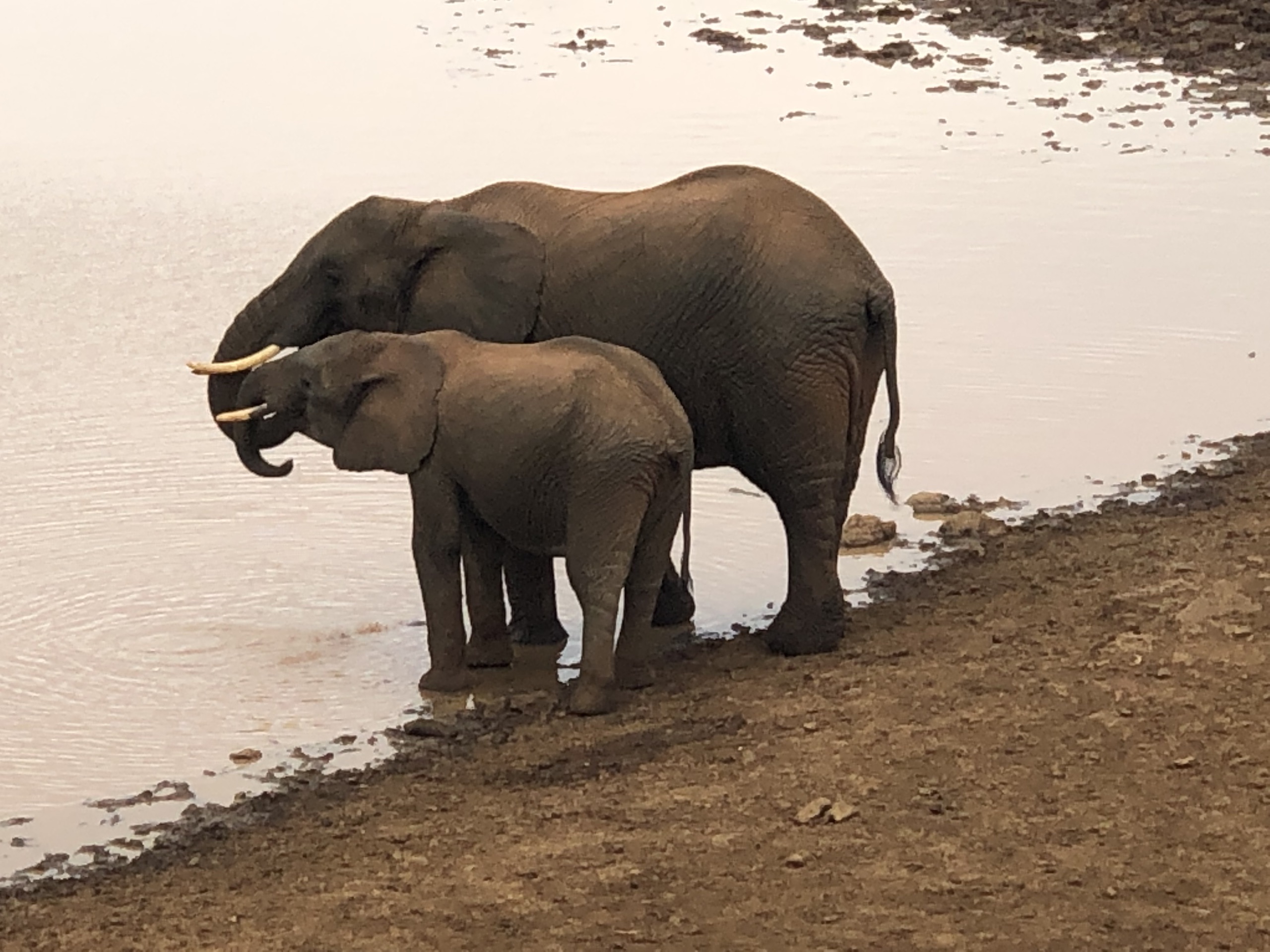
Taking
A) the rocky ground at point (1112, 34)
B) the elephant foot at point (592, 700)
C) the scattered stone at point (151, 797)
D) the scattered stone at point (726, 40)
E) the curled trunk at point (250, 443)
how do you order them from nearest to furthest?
the scattered stone at point (151, 797) < the elephant foot at point (592, 700) < the curled trunk at point (250, 443) < the rocky ground at point (1112, 34) < the scattered stone at point (726, 40)

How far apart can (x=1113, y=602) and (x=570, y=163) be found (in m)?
8.06

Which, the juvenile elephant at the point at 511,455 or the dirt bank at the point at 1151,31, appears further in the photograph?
the dirt bank at the point at 1151,31

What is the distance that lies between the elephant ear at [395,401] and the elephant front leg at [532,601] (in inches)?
29.0

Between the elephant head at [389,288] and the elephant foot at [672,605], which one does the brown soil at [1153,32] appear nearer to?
the elephant foot at [672,605]

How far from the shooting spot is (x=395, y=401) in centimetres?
670

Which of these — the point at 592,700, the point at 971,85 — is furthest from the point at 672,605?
the point at 971,85

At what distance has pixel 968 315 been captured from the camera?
1127 cm

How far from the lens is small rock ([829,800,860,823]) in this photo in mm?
5414

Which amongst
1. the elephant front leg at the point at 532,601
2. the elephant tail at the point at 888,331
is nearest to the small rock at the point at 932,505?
the elephant tail at the point at 888,331

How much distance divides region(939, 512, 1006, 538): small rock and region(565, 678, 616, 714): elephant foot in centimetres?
203

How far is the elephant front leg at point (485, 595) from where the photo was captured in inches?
271

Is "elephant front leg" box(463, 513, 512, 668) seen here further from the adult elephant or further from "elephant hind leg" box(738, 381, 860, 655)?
"elephant hind leg" box(738, 381, 860, 655)

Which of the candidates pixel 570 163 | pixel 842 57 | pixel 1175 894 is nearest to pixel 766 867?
pixel 1175 894

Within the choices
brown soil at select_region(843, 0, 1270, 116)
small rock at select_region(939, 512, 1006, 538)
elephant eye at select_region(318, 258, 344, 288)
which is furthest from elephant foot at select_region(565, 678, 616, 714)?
brown soil at select_region(843, 0, 1270, 116)
